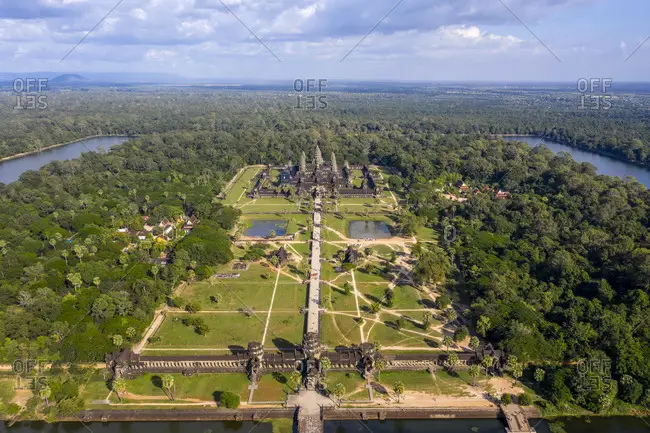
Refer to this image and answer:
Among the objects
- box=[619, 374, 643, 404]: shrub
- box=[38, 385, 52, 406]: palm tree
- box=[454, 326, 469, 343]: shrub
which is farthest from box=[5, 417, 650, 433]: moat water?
box=[454, 326, 469, 343]: shrub

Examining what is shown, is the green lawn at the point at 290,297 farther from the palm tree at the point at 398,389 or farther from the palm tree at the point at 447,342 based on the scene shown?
the palm tree at the point at 447,342

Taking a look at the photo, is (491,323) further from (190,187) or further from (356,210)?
(190,187)

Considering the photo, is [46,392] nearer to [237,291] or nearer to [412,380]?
[237,291]

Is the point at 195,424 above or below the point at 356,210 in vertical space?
below

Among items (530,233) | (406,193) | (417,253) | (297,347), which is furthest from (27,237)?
(530,233)

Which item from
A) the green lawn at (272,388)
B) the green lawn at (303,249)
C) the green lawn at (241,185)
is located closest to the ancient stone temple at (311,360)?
the green lawn at (272,388)

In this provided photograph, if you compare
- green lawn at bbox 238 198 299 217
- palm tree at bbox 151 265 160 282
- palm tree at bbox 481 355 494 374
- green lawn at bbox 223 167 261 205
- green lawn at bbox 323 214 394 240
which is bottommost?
palm tree at bbox 481 355 494 374

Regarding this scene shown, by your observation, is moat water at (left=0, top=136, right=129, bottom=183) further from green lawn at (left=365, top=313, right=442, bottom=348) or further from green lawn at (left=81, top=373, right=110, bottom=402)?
green lawn at (left=365, top=313, right=442, bottom=348)
